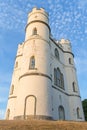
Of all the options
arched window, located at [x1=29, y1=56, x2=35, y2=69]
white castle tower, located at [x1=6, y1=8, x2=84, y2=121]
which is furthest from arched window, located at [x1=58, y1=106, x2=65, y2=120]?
arched window, located at [x1=29, y1=56, x2=35, y2=69]

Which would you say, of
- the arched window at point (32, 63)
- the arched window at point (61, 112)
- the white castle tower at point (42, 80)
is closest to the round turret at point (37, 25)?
the white castle tower at point (42, 80)

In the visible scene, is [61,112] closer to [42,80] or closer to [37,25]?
[42,80]

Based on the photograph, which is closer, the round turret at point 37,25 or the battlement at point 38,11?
the round turret at point 37,25

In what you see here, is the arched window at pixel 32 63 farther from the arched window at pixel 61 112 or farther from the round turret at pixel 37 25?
the arched window at pixel 61 112

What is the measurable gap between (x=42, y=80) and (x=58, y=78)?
741 centimetres

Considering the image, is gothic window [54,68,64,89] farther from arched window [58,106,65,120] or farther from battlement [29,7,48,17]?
battlement [29,7,48,17]

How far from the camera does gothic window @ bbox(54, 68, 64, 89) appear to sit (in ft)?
93.5

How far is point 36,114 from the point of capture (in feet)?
66.9

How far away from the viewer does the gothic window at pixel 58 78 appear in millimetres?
28500

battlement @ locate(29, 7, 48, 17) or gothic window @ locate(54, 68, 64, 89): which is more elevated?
battlement @ locate(29, 7, 48, 17)

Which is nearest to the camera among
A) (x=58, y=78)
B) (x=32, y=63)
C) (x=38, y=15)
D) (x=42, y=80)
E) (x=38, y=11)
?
(x=42, y=80)

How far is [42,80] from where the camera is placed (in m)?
22.8

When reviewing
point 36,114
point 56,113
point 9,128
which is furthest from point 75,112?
point 9,128

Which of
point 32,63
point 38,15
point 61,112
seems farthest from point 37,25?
point 61,112
